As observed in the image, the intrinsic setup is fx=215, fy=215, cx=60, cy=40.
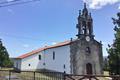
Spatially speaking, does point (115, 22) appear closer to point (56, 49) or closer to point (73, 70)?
point (73, 70)

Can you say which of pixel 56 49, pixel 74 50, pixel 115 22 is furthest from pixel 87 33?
pixel 115 22

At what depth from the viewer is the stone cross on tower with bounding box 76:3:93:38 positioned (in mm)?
39781

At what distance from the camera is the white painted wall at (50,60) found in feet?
130

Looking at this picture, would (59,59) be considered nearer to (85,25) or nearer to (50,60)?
(50,60)

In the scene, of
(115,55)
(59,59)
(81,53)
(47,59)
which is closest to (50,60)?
(47,59)

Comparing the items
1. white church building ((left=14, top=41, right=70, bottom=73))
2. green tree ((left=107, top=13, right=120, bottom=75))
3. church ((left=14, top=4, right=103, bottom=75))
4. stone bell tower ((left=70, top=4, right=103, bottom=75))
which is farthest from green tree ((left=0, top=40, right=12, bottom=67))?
green tree ((left=107, top=13, right=120, bottom=75))

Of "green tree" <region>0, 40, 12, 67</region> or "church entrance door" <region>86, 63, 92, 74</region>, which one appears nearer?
"church entrance door" <region>86, 63, 92, 74</region>

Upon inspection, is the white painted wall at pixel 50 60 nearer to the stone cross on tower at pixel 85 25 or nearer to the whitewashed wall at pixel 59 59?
the whitewashed wall at pixel 59 59

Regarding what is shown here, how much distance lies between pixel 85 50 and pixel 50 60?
828 centimetres

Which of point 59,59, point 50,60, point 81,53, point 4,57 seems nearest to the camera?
point 81,53

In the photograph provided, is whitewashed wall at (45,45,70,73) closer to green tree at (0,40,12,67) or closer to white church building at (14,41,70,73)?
white church building at (14,41,70,73)

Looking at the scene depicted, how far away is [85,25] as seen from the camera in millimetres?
40125

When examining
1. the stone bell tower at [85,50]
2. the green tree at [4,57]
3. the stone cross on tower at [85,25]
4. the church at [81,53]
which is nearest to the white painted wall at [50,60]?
the church at [81,53]

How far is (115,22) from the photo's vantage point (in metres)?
30.0
